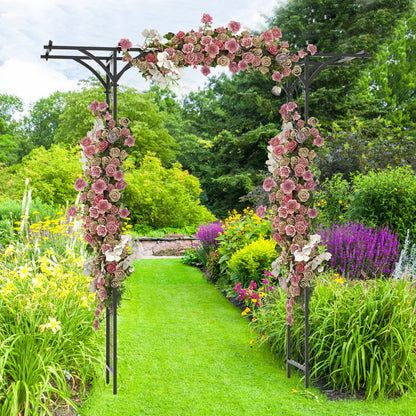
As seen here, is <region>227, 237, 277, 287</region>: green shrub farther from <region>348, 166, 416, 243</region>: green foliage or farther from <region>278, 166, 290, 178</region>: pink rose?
<region>278, 166, 290, 178</region>: pink rose

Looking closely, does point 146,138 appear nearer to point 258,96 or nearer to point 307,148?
point 258,96

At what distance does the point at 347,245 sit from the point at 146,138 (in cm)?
1506

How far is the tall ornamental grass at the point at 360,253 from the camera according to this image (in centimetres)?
564

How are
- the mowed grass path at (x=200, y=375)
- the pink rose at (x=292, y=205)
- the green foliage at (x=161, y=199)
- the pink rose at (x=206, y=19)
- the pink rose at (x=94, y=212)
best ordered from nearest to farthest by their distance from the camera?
the mowed grass path at (x=200, y=375), the pink rose at (x=94, y=212), the pink rose at (x=206, y=19), the pink rose at (x=292, y=205), the green foliage at (x=161, y=199)

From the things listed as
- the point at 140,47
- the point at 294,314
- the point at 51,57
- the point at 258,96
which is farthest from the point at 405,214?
the point at 258,96

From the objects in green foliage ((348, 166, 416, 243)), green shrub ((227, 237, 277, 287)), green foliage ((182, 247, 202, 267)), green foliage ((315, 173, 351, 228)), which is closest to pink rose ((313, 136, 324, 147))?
green shrub ((227, 237, 277, 287))

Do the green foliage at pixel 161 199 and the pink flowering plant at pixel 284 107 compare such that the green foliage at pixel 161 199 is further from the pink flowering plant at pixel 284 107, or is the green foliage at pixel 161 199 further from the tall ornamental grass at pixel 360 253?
the pink flowering plant at pixel 284 107

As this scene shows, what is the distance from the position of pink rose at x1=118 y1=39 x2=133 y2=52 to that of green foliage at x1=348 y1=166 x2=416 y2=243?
460 cm

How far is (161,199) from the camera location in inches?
528

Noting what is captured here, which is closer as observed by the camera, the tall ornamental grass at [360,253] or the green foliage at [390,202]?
the tall ornamental grass at [360,253]

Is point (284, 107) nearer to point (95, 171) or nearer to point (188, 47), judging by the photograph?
point (188, 47)

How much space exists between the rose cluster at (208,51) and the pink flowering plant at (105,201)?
0.48 m

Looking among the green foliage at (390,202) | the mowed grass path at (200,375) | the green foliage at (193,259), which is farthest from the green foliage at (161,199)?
the mowed grass path at (200,375)

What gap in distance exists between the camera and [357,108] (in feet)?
54.0
